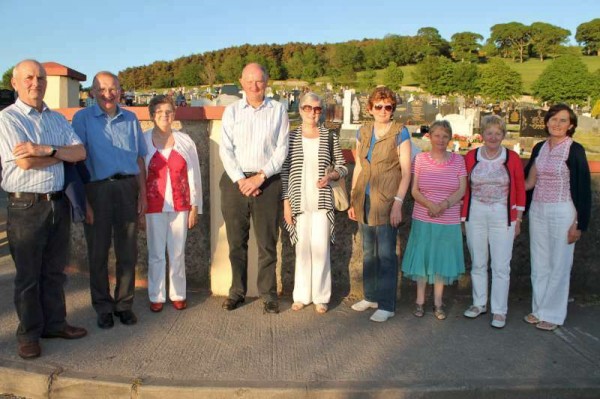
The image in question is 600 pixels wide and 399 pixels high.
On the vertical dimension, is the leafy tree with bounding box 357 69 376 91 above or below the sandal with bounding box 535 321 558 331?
above

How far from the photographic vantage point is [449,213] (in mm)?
4523

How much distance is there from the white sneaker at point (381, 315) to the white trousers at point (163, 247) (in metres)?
1.70

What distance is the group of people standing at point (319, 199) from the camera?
4.24m

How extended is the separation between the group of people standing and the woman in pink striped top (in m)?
0.01

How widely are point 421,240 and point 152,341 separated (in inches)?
90.9

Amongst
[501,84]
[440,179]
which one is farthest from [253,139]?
[501,84]

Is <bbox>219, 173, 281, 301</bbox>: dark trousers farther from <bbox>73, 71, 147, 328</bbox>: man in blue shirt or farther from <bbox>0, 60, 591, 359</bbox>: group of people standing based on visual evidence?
<bbox>73, 71, 147, 328</bbox>: man in blue shirt

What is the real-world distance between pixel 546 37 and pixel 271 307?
126 m

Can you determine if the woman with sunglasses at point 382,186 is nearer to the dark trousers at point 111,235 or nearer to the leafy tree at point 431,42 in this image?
the dark trousers at point 111,235

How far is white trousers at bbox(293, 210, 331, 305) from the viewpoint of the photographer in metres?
4.59

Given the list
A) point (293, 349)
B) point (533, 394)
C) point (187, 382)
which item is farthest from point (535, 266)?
point (187, 382)

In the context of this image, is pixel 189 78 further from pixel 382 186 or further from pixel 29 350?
pixel 29 350

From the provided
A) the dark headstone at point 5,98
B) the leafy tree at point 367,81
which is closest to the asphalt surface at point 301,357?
the dark headstone at point 5,98

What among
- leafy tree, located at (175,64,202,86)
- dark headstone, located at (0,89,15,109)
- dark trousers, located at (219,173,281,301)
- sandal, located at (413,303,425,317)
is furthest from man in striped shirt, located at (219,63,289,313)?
leafy tree, located at (175,64,202,86)
